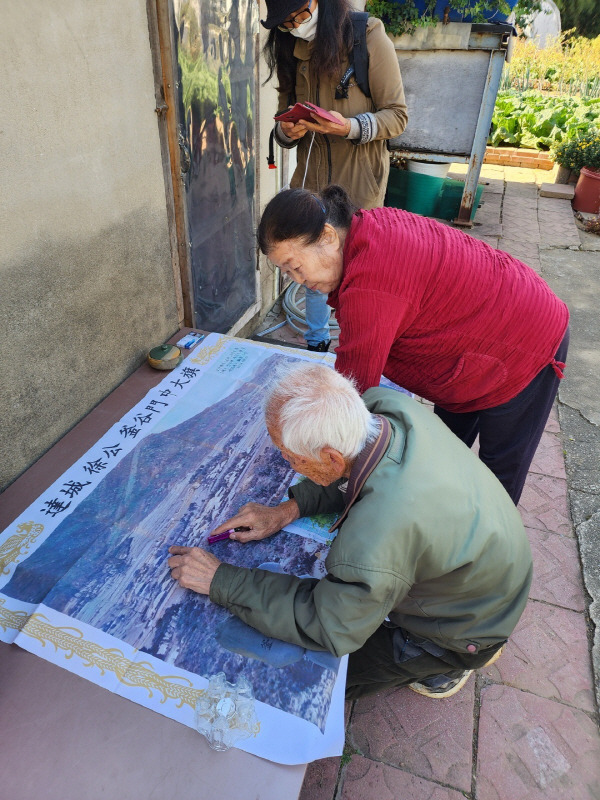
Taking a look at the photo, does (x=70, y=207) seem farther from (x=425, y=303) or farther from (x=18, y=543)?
(x=425, y=303)

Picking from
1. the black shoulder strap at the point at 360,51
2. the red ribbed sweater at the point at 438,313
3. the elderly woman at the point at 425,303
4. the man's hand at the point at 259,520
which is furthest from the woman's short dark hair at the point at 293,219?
the black shoulder strap at the point at 360,51

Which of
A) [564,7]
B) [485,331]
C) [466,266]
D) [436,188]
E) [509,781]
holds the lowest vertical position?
[509,781]

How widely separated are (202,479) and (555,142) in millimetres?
8297

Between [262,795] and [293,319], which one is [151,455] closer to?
[262,795]

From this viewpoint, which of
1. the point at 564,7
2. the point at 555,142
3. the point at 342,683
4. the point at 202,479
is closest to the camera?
the point at 342,683

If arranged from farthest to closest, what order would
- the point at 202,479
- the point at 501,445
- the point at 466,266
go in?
1. the point at 501,445
2. the point at 202,479
3. the point at 466,266

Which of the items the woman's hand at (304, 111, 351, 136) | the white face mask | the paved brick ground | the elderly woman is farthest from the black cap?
the paved brick ground

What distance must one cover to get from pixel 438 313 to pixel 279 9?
61.1 inches

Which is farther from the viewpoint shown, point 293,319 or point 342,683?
point 293,319

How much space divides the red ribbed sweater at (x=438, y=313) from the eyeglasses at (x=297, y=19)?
117 cm

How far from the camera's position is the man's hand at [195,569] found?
4.36 feet

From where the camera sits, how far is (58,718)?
112 cm

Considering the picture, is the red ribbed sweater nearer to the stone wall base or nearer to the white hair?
the white hair

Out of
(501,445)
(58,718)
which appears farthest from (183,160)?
(58,718)
